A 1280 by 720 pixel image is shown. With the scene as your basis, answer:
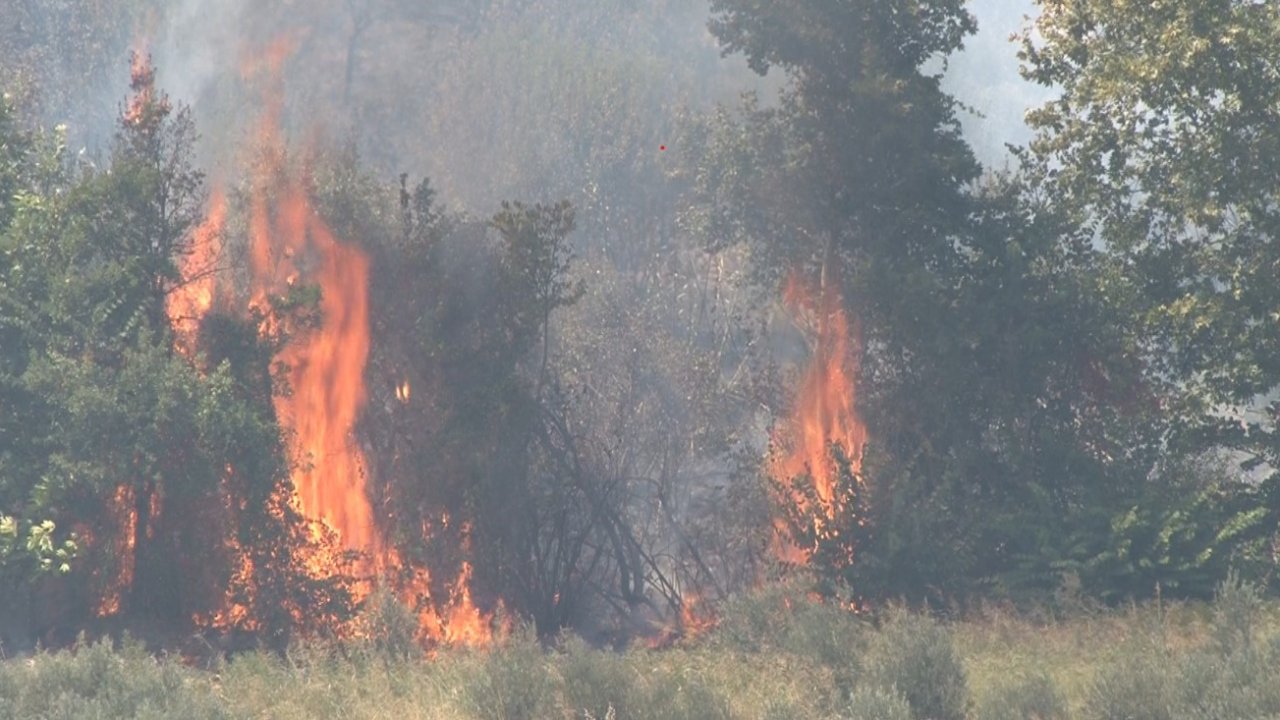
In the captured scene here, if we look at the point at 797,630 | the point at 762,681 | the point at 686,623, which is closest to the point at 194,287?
the point at 686,623

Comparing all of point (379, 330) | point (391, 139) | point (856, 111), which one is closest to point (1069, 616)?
point (856, 111)

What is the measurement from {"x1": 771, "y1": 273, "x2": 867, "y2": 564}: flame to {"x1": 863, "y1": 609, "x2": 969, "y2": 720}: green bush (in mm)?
13281

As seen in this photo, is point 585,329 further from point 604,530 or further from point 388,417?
point 388,417

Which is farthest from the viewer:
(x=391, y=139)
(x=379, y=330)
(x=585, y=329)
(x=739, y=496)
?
(x=391, y=139)

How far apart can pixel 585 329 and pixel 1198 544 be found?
58.0 feet

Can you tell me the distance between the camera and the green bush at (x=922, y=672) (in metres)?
12.2

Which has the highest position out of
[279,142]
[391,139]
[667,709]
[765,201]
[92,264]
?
[391,139]

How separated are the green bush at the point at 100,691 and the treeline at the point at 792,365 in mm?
7138

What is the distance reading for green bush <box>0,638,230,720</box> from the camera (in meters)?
11.8

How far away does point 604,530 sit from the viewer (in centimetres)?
2912

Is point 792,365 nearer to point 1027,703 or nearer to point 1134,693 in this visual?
point 1027,703

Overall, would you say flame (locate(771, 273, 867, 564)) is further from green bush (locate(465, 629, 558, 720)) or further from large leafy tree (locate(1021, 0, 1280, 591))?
green bush (locate(465, 629, 558, 720))

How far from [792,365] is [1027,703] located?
1950 cm

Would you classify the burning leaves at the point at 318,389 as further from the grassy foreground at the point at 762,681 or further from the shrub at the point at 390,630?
the grassy foreground at the point at 762,681
